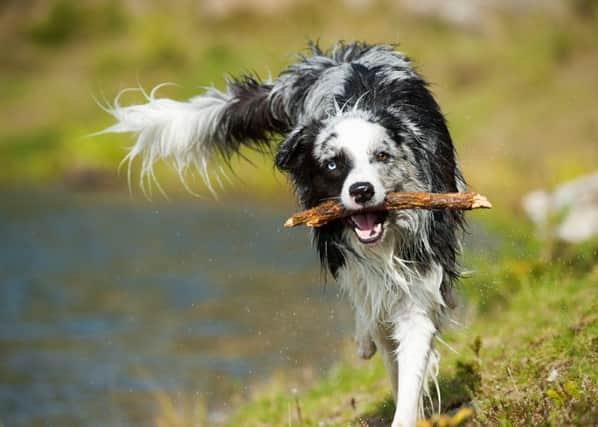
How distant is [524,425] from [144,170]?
3.47 m

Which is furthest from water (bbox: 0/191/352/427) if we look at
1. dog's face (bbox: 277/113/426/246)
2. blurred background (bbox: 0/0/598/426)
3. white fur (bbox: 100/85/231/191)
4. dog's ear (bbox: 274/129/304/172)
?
dog's face (bbox: 277/113/426/246)

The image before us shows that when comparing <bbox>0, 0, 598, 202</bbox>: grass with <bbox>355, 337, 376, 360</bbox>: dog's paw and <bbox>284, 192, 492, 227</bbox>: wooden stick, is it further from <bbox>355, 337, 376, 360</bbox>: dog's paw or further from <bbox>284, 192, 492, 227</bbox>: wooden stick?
<bbox>284, 192, 492, 227</bbox>: wooden stick

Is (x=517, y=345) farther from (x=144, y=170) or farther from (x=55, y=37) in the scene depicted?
(x=55, y=37)

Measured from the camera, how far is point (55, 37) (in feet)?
117

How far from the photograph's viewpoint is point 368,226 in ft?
16.9

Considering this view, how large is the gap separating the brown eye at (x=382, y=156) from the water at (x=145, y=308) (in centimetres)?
427

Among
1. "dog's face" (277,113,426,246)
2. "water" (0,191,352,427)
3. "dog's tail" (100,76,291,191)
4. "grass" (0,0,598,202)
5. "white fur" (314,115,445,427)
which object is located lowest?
"water" (0,191,352,427)

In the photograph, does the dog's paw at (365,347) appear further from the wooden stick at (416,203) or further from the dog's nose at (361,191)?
the dog's nose at (361,191)

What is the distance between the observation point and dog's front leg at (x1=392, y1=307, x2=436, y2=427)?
5.02m

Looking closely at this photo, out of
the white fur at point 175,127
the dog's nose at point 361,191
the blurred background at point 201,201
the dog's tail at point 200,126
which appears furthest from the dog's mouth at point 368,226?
the white fur at point 175,127

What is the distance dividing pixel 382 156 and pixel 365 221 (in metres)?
0.35

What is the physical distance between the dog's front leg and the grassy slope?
235 mm

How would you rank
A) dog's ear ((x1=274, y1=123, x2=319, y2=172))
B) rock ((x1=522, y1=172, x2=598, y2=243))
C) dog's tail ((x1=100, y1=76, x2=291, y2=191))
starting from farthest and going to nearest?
rock ((x1=522, y1=172, x2=598, y2=243)) → dog's tail ((x1=100, y1=76, x2=291, y2=191)) → dog's ear ((x1=274, y1=123, x2=319, y2=172))

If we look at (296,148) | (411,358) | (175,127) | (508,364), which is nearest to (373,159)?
(296,148)
